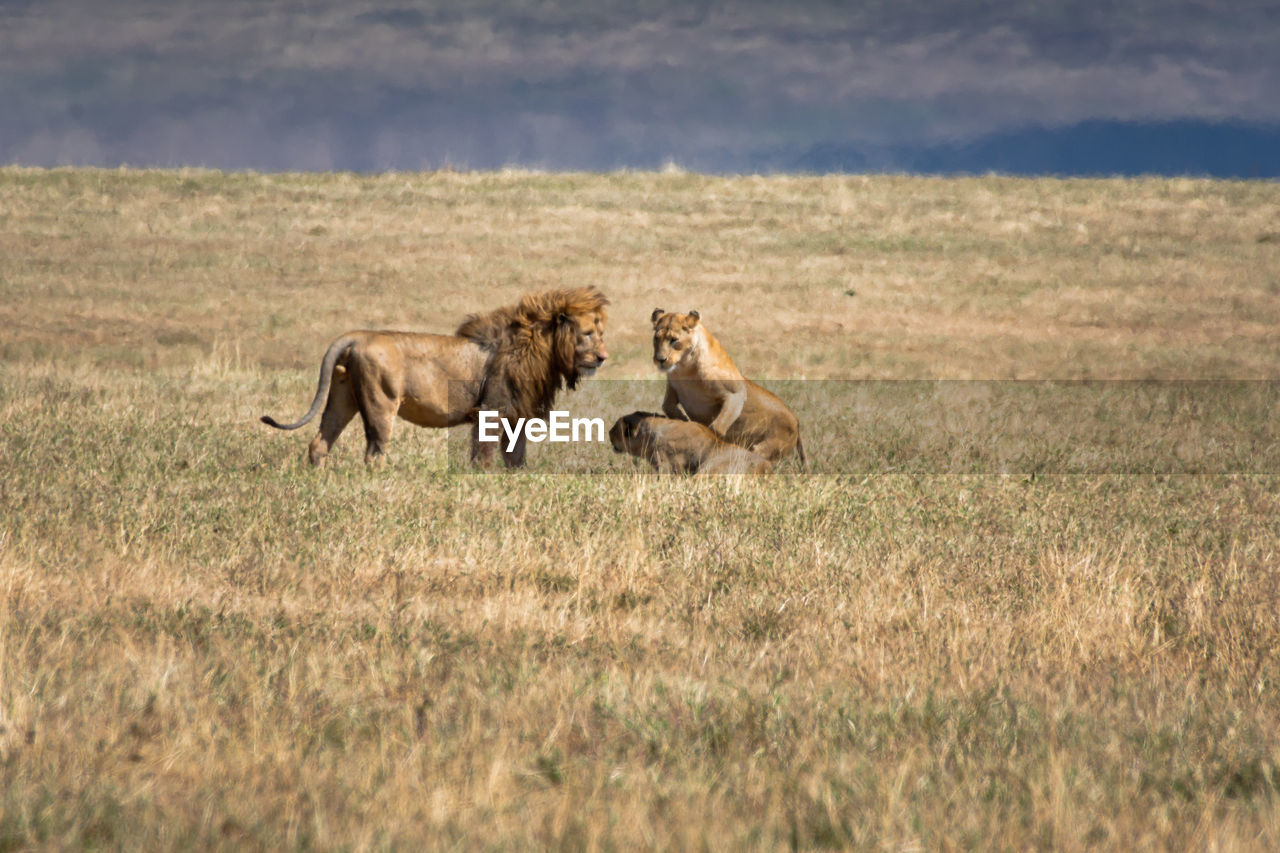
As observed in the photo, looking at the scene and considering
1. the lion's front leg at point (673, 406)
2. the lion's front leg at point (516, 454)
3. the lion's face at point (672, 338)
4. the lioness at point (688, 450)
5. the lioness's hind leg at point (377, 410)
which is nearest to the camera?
the lioness's hind leg at point (377, 410)

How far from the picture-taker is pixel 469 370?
31.7 ft

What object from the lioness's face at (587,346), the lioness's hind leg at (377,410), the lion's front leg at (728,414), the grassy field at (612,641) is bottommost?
the grassy field at (612,641)

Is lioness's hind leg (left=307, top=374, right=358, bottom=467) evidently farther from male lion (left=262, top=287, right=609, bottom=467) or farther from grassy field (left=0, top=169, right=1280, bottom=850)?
grassy field (left=0, top=169, right=1280, bottom=850)

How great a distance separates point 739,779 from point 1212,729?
5.71ft

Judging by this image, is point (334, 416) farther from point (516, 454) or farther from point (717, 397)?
point (717, 397)

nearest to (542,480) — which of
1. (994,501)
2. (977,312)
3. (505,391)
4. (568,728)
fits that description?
(505,391)

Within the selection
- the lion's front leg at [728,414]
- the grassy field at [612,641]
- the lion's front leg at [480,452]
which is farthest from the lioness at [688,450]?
the lion's front leg at [480,452]

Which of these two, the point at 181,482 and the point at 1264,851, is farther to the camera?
the point at 181,482

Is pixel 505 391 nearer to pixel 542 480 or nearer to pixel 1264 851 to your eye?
pixel 542 480

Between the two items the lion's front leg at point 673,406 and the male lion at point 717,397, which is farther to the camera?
the lion's front leg at point 673,406

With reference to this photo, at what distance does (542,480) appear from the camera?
920cm

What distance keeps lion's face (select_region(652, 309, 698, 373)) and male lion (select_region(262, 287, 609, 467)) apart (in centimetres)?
45

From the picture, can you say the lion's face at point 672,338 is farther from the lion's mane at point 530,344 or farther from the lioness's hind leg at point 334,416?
the lioness's hind leg at point 334,416

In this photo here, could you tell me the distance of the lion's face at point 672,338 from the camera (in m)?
9.66
